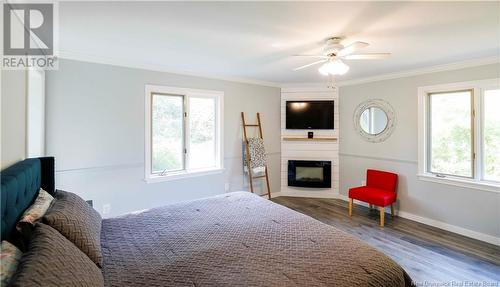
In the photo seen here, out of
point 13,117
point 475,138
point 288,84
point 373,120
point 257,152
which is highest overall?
point 288,84

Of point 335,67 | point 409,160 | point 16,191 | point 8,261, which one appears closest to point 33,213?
point 16,191

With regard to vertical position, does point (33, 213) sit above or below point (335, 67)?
below

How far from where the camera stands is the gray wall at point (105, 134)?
2934 millimetres

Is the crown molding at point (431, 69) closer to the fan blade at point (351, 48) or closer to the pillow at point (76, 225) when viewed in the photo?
the fan blade at point (351, 48)

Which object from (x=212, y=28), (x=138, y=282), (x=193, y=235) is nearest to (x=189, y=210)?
(x=193, y=235)

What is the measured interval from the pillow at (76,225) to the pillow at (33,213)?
0.04m

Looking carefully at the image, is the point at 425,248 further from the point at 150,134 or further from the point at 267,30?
the point at 150,134

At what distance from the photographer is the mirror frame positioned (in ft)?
13.5

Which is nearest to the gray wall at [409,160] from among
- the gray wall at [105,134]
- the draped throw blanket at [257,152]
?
the draped throw blanket at [257,152]

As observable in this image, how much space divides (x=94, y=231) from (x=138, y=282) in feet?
1.85

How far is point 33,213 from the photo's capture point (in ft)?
4.82

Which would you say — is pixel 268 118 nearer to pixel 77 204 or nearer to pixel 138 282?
pixel 77 204

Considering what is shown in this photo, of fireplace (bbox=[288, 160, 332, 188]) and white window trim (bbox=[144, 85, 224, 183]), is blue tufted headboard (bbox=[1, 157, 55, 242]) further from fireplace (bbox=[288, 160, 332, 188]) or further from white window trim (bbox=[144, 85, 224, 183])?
fireplace (bbox=[288, 160, 332, 188])

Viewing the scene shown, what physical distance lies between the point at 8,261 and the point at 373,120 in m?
4.67
